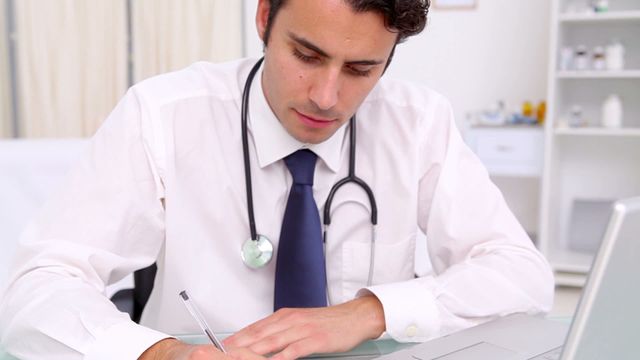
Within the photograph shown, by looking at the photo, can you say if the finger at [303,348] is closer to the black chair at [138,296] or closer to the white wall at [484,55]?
the black chair at [138,296]

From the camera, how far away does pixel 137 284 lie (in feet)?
4.17

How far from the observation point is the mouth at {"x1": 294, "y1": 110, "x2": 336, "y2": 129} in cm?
103

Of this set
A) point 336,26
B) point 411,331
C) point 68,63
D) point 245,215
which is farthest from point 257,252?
point 68,63

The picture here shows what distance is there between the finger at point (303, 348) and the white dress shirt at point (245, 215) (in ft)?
0.48

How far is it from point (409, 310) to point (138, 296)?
23.4 inches

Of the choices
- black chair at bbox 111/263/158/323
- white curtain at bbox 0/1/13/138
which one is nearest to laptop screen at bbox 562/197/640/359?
black chair at bbox 111/263/158/323

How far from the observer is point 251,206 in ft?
3.60

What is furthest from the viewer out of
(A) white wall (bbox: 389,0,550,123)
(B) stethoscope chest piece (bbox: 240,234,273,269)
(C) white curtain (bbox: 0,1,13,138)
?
(A) white wall (bbox: 389,0,550,123)

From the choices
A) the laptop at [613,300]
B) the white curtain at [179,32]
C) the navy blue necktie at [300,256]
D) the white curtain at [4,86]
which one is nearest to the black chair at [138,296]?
the navy blue necktie at [300,256]

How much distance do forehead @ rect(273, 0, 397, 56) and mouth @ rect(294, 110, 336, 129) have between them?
0.13 metres

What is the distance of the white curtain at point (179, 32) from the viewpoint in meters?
3.12

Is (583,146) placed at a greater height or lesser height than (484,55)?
lesser

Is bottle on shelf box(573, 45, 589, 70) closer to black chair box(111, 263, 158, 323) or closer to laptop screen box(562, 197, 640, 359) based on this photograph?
black chair box(111, 263, 158, 323)

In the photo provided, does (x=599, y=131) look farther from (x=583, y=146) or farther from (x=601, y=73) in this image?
(x=583, y=146)
